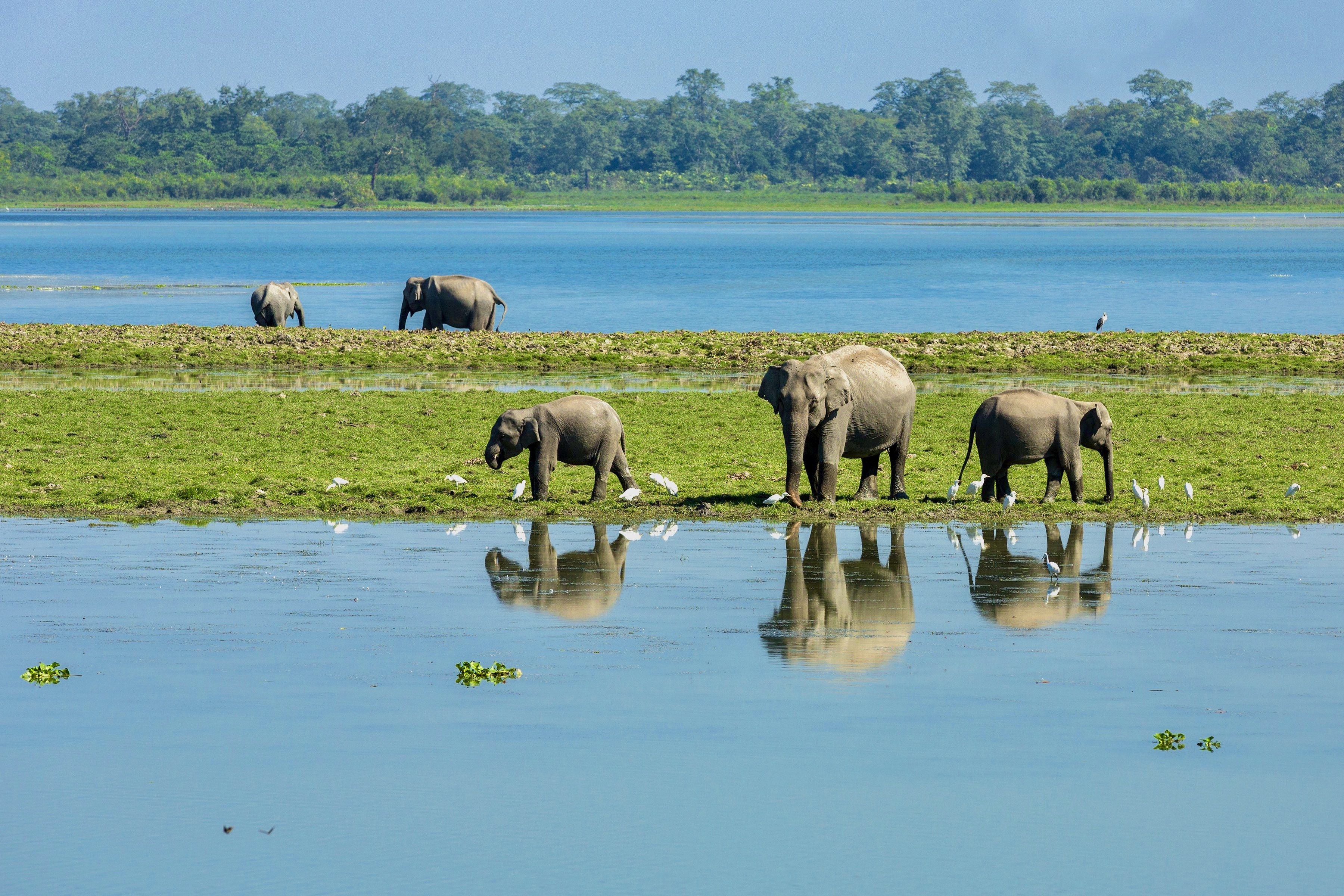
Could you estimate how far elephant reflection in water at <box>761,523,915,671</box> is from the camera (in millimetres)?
13648

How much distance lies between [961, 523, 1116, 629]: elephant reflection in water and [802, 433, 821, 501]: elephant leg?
2516mm

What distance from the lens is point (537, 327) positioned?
188 ft

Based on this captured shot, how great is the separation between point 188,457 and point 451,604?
9.51 meters

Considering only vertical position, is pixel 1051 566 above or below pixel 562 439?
below

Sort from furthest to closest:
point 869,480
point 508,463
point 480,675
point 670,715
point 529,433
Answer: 1. point 508,463
2. point 869,480
3. point 529,433
4. point 480,675
5. point 670,715

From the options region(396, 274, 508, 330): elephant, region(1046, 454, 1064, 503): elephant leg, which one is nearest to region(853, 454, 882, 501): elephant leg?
region(1046, 454, 1064, 503): elephant leg

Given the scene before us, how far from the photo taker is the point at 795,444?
64.1ft

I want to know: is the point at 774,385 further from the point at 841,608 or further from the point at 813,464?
the point at 841,608

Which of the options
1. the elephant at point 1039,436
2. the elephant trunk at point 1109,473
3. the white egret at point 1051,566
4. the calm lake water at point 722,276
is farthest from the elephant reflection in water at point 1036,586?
the calm lake water at point 722,276

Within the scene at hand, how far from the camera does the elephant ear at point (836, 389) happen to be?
1967 cm

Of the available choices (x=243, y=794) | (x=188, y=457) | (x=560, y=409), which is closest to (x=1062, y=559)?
(x=560, y=409)

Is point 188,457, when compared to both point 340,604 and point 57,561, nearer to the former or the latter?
point 57,561

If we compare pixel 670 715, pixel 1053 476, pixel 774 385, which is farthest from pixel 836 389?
pixel 670 715

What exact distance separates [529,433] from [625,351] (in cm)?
2199
